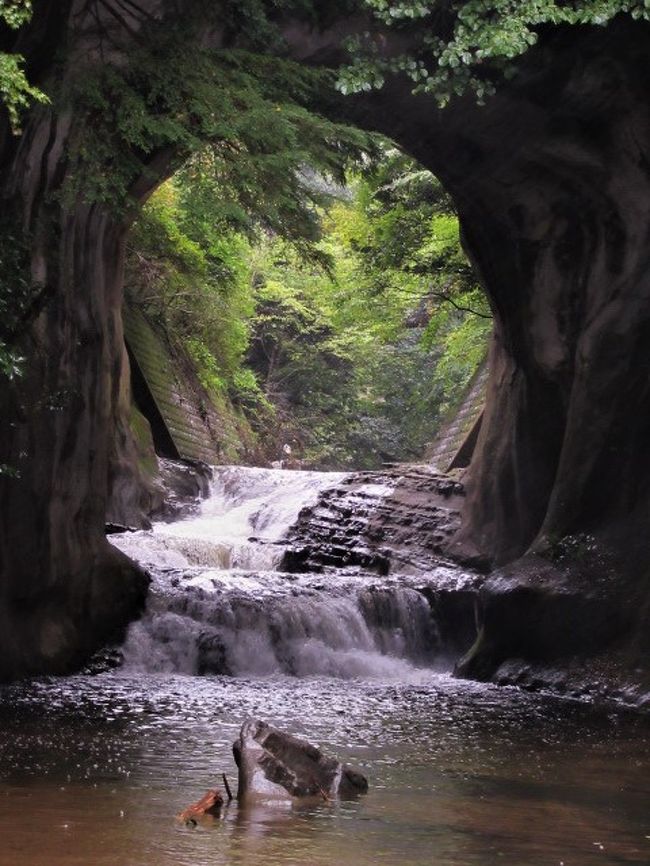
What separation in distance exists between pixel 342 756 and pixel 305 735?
89 cm

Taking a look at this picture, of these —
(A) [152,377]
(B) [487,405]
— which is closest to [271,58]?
(B) [487,405]

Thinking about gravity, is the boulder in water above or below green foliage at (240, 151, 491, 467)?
below

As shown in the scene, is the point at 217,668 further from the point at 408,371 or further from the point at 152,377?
the point at 408,371

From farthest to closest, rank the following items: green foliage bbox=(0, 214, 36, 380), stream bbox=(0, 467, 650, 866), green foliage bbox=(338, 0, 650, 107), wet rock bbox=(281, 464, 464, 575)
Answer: wet rock bbox=(281, 464, 464, 575) → green foliage bbox=(338, 0, 650, 107) → green foliage bbox=(0, 214, 36, 380) → stream bbox=(0, 467, 650, 866)

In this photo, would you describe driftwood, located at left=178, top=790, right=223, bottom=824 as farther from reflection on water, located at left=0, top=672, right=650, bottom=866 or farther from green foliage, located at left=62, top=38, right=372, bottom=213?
green foliage, located at left=62, top=38, right=372, bottom=213

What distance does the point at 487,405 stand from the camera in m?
18.7

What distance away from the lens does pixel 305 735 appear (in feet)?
29.3

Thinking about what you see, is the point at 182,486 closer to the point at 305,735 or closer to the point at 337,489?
the point at 337,489

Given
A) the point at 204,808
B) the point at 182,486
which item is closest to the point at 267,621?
the point at 204,808

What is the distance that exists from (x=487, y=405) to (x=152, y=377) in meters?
7.97

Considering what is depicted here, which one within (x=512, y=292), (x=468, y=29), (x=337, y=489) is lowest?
(x=337, y=489)

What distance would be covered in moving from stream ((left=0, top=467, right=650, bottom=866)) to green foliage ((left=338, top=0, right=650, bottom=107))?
540 cm

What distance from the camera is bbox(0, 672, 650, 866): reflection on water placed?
17.4ft

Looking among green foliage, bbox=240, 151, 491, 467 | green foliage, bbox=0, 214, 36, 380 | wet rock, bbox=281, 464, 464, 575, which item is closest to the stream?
wet rock, bbox=281, 464, 464, 575
